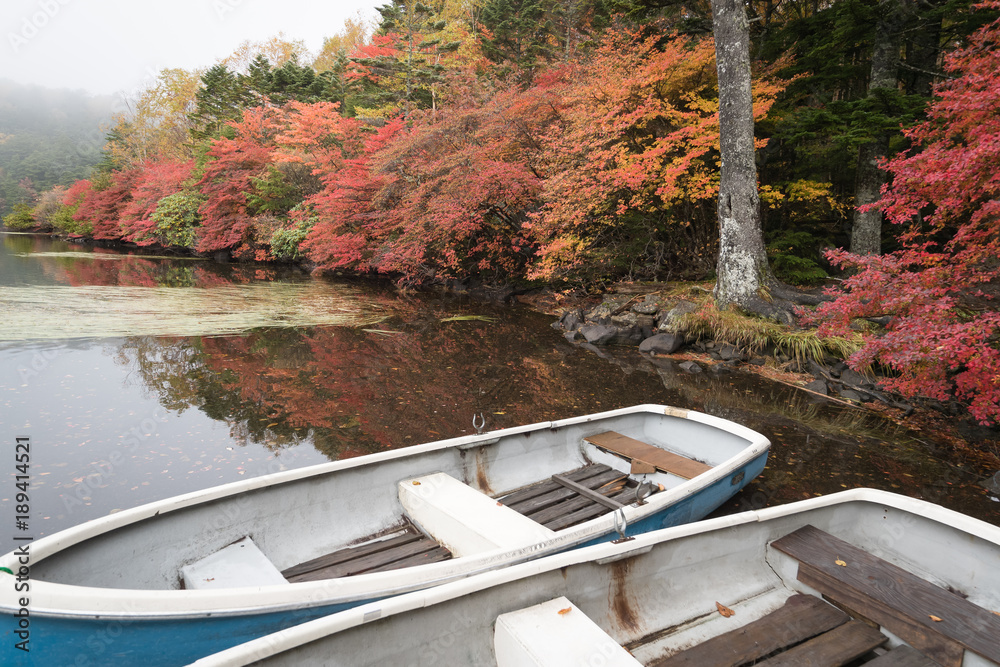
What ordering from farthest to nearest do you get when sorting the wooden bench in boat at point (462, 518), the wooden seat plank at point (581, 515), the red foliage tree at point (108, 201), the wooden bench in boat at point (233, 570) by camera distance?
the red foliage tree at point (108, 201) < the wooden seat plank at point (581, 515) < the wooden bench in boat at point (462, 518) < the wooden bench in boat at point (233, 570)

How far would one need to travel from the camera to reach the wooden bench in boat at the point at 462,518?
2846 millimetres

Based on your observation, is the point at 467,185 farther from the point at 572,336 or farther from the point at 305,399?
the point at 305,399

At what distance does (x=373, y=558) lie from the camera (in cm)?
301

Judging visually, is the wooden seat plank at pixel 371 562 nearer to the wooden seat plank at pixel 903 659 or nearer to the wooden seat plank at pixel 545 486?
the wooden seat plank at pixel 545 486

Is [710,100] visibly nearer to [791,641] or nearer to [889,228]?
[889,228]

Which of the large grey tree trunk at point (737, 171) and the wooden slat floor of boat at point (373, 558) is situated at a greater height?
the large grey tree trunk at point (737, 171)

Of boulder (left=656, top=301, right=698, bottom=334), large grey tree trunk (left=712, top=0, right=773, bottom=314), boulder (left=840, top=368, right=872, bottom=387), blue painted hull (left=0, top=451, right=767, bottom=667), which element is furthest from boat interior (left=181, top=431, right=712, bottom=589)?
large grey tree trunk (left=712, top=0, right=773, bottom=314)

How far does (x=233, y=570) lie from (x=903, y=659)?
317cm

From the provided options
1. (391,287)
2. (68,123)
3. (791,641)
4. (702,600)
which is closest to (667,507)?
(702,600)

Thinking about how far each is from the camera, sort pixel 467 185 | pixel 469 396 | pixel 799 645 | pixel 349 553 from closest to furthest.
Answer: pixel 799 645
pixel 349 553
pixel 469 396
pixel 467 185

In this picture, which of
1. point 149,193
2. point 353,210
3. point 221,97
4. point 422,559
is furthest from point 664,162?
point 149,193

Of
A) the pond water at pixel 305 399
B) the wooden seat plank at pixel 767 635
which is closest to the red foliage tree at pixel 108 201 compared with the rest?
the pond water at pixel 305 399

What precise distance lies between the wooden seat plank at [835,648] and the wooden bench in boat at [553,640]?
808 millimetres

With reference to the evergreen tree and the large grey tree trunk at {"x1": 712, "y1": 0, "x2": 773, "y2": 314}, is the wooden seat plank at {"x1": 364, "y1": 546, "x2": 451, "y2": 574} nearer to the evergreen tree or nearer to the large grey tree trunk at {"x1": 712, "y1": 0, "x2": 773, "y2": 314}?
the large grey tree trunk at {"x1": 712, "y1": 0, "x2": 773, "y2": 314}
